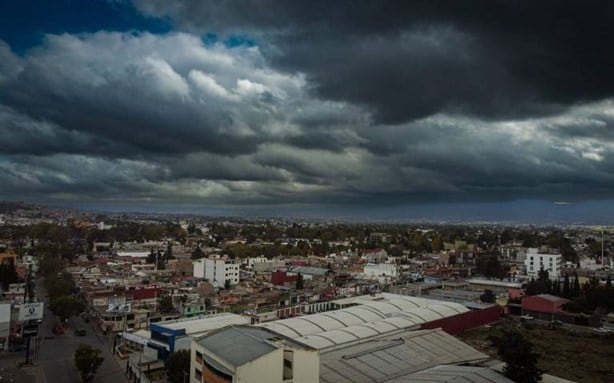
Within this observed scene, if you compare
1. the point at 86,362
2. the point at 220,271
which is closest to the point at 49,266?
the point at 220,271

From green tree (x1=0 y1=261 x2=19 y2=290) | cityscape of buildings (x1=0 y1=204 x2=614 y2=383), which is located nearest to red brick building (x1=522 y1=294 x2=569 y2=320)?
cityscape of buildings (x1=0 y1=204 x2=614 y2=383)

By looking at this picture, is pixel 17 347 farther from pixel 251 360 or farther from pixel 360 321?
pixel 251 360

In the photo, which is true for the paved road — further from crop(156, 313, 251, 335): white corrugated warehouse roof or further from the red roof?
the red roof

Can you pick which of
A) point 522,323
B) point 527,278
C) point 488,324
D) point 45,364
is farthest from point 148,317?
point 527,278

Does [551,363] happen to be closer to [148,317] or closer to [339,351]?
[339,351]

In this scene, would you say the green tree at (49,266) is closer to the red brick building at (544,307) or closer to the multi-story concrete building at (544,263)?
the red brick building at (544,307)
